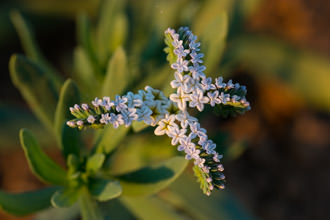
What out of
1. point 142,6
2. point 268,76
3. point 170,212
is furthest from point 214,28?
point 268,76

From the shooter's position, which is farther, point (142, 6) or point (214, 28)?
point (142, 6)

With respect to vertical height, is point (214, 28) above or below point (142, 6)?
below

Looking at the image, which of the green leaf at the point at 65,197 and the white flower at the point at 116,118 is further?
the green leaf at the point at 65,197

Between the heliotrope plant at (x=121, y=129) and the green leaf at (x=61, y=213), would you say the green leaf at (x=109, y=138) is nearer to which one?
the heliotrope plant at (x=121, y=129)

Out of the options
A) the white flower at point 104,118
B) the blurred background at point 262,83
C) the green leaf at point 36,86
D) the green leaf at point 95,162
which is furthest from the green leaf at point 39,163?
the blurred background at point 262,83

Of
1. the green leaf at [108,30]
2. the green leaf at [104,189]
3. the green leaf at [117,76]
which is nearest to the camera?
the green leaf at [104,189]

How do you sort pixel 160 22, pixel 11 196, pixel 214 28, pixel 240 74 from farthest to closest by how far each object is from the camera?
pixel 240 74
pixel 160 22
pixel 214 28
pixel 11 196

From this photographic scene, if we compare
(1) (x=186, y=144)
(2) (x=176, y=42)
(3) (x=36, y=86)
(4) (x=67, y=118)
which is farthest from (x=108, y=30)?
(1) (x=186, y=144)

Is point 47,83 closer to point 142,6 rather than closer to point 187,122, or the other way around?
point 187,122
